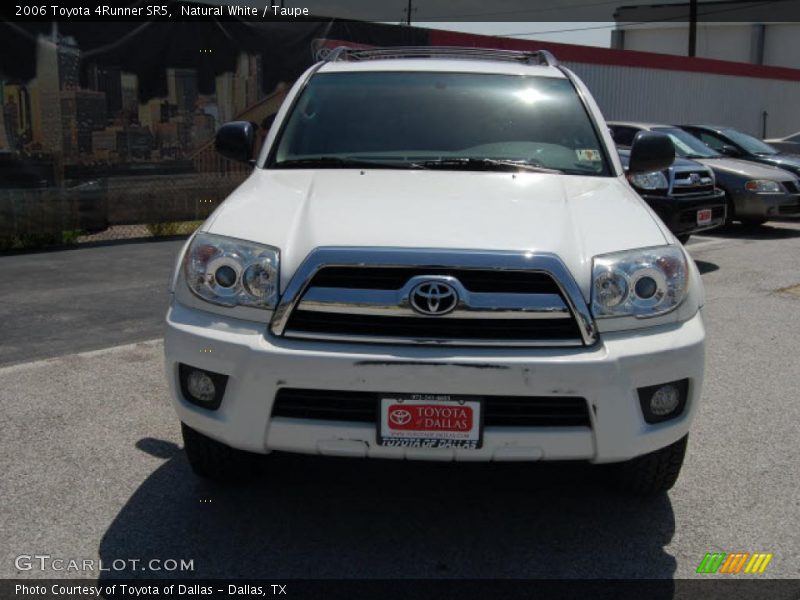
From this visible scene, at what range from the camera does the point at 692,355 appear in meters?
A: 3.23

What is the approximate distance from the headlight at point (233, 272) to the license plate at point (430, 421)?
57cm

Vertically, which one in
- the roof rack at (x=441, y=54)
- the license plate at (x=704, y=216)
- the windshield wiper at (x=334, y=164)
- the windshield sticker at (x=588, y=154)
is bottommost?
the license plate at (x=704, y=216)

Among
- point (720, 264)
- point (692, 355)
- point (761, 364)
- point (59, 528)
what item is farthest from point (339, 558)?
point (720, 264)

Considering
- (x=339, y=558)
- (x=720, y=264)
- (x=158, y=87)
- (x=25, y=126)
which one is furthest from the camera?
(x=158, y=87)

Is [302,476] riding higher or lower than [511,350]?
lower

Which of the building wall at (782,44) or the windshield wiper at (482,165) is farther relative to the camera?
the building wall at (782,44)

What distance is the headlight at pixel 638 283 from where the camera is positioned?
3.17 metres

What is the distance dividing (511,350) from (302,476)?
53.4 inches

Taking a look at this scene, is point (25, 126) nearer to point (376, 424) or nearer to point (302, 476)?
point (302, 476)

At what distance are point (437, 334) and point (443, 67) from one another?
7.58 feet

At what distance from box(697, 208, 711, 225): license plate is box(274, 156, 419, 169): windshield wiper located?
22.4ft

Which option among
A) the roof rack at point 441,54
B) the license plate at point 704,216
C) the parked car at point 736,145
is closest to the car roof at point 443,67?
the roof rack at point 441,54

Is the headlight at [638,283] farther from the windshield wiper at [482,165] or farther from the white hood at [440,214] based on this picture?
the windshield wiper at [482,165]

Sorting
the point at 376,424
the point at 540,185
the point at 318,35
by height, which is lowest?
the point at 376,424
